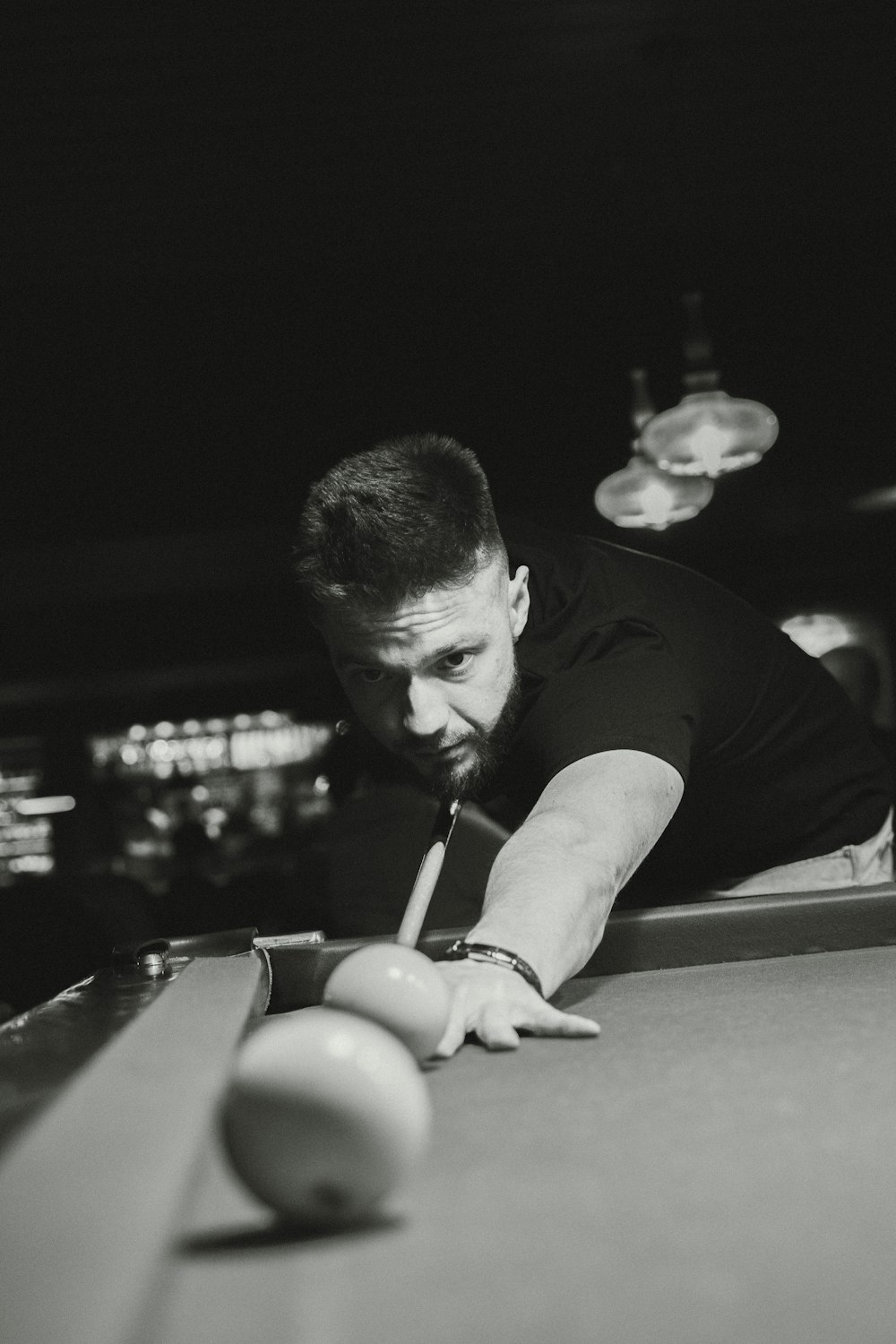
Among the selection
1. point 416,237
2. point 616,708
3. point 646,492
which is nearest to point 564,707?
point 616,708

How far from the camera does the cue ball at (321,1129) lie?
669 millimetres

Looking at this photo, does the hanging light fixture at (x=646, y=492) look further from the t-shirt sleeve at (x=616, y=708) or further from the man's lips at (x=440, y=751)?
the man's lips at (x=440, y=751)

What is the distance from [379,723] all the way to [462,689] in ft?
0.60

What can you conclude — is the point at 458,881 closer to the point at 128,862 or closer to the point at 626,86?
the point at 626,86

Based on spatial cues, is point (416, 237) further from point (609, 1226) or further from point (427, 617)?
point (609, 1226)

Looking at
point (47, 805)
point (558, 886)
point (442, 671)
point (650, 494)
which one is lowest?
point (47, 805)

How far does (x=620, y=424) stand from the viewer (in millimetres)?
6914

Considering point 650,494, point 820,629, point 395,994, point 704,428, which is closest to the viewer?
point 395,994

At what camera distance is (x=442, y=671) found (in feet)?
6.25

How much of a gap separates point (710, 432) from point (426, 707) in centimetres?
209

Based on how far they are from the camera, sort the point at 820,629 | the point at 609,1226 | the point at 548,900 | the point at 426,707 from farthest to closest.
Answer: the point at 820,629 → the point at 426,707 → the point at 548,900 → the point at 609,1226

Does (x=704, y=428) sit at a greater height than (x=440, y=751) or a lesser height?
greater

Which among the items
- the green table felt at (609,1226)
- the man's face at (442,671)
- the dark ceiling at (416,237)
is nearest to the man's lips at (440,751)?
the man's face at (442,671)

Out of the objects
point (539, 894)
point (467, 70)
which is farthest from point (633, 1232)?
point (467, 70)
